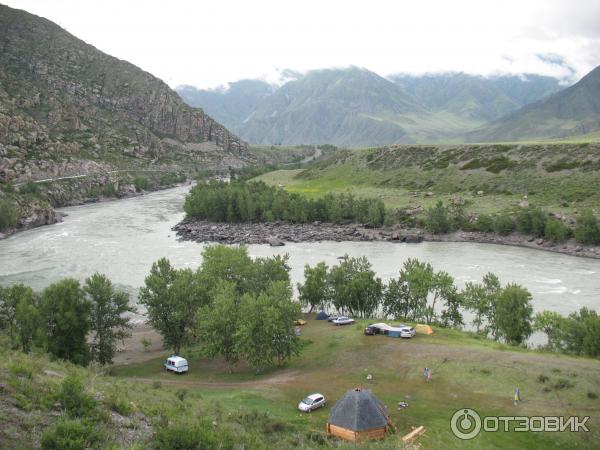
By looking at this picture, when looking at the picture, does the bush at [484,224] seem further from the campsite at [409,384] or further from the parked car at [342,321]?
the campsite at [409,384]

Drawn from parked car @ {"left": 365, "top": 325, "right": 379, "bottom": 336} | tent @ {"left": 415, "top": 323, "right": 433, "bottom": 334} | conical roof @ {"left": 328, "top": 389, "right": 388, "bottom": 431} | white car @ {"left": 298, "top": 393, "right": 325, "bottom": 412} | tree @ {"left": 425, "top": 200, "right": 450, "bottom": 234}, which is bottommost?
white car @ {"left": 298, "top": 393, "right": 325, "bottom": 412}

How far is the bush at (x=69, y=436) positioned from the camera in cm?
1645

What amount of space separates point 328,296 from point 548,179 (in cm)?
8795

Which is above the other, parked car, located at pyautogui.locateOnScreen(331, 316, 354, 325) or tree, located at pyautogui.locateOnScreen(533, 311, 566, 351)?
tree, located at pyautogui.locateOnScreen(533, 311, 566, 351)

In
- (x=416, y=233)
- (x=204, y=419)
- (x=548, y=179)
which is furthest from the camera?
(x=548, y=179)

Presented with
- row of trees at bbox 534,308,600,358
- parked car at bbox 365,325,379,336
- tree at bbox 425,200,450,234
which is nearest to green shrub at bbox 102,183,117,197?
tree at bbox 425,200,450,234

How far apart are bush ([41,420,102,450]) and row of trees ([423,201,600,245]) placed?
309 ft

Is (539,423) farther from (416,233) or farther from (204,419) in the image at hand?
(416,233)

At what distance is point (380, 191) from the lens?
149000mm

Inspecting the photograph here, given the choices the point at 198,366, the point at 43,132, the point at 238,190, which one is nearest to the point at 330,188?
the point at 238,190

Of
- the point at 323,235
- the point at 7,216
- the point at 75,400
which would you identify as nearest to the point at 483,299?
the point at 75,400

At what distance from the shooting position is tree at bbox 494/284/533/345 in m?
47.6

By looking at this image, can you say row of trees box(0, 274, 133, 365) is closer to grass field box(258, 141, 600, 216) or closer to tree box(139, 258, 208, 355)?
tree box(139, 258, 208, 355)

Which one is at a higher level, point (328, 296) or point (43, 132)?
point (43, 132)
